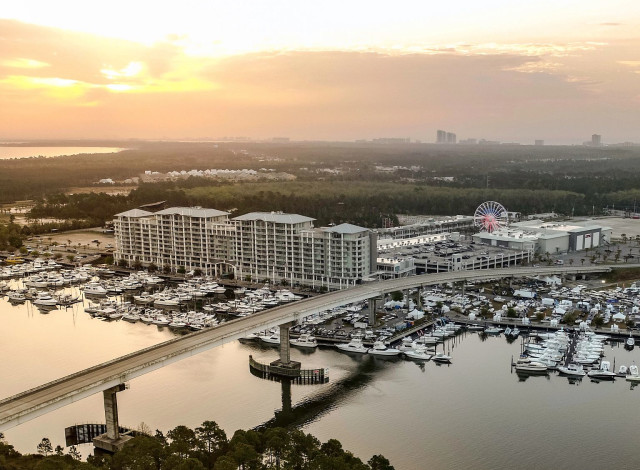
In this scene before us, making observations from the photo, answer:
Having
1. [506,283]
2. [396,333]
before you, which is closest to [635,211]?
[506,283]

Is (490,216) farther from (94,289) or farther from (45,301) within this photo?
(45,301)

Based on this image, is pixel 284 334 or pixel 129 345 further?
pixel 129 345

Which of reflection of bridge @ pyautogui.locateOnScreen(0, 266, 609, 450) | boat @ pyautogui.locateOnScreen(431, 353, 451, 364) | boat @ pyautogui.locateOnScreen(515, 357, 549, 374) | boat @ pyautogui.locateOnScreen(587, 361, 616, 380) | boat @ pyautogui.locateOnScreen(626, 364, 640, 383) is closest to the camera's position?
reflection of bridge @ pyautogui.locateOnScreen(0, 266, 609, 450)

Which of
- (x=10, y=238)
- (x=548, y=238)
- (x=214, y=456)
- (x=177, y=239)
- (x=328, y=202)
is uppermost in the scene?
(x=177, y=239)

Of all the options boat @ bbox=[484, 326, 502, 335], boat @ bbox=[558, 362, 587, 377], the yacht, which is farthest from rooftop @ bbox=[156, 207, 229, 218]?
boat @ bbox=[558, 362, 587, 377]

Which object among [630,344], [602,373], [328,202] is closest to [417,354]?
[602,373]

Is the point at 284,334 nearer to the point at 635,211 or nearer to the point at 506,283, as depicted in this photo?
the point at 506,283

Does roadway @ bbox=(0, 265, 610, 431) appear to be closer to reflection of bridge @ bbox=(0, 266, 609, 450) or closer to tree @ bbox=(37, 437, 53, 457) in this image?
reflection of bridge @ bbox=(0, 266, 609, 450)
